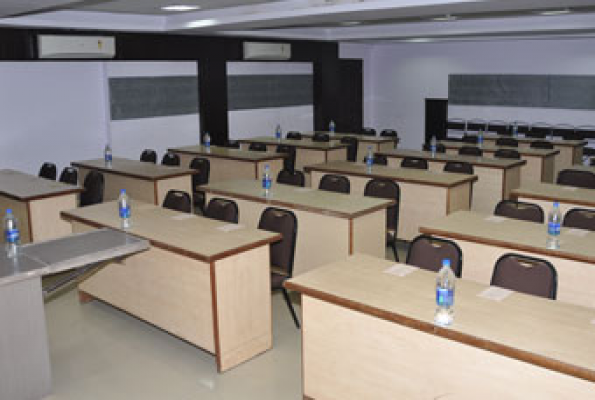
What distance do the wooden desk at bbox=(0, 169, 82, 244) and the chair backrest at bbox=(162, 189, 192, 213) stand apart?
141 centimetres

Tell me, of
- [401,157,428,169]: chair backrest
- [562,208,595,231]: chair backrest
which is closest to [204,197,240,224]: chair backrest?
[562,208,595,231]: chair backrest

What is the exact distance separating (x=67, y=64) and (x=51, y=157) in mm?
1388

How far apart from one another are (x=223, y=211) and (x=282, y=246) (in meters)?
0.67

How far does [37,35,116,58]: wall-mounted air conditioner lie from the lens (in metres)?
8.05

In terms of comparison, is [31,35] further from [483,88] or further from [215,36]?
[483,88]

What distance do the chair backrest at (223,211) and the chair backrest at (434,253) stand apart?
1.65 meters

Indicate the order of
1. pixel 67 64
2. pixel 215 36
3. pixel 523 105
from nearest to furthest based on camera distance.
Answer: pixel 67 64, pixel 215 36, pixel 523 105

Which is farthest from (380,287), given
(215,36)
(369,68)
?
(369,68)

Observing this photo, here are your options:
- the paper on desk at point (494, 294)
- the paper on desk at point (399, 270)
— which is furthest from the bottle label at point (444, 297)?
the paper on desk at point (399, 270)

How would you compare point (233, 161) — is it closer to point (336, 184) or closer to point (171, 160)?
point (171, 160)

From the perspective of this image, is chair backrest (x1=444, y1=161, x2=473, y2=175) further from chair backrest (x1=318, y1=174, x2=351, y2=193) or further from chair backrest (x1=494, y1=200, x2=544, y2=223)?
chair backrest (x1=494, y1=200, x2=544, y2=223)

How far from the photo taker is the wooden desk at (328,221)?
5.17 meters

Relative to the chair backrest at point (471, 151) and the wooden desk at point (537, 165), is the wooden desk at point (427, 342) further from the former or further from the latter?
the wooden desk at point (537, 165)

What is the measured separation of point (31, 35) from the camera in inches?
316
